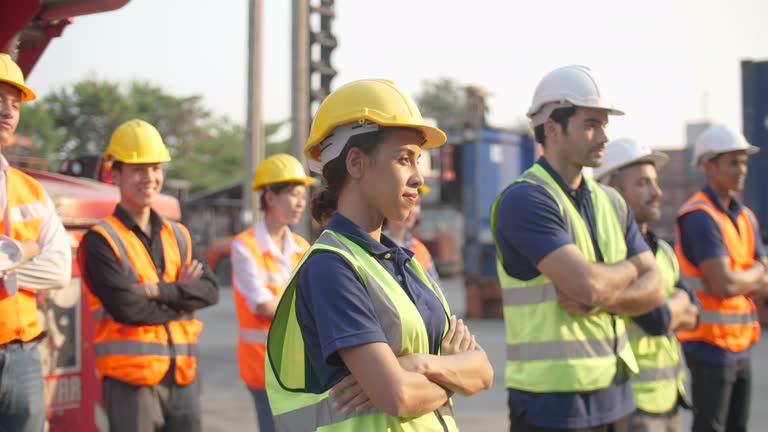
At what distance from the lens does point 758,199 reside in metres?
14.4

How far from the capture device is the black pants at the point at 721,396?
498 centimetres

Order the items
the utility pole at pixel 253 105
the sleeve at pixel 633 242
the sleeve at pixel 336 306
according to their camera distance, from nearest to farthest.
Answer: the sleeve at pixel 336 306 → the sleeve at pixel 633 242 → the utility pole at pixel 253 105

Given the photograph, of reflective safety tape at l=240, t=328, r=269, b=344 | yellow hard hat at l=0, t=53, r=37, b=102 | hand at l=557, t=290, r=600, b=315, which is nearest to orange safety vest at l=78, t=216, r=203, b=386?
reflective safety tape at l=240, t=328, r=269, b=344

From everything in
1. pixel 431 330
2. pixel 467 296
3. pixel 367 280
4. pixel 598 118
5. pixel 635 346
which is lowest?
pixel 467 296

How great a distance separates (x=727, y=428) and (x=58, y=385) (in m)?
3.62

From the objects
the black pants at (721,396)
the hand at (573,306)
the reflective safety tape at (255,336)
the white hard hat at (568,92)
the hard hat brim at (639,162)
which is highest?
the white hard hat at (568,92)

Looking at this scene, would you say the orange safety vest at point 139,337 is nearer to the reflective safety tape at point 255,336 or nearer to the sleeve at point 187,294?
the sleeve at point 187,294

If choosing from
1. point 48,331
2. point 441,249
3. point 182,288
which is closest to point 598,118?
point 182,288

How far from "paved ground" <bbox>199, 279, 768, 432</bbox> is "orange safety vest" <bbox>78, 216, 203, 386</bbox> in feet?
10.3

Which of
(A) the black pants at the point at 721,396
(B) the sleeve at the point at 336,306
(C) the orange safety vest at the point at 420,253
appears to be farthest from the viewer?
(C) the orange safety vest at the point at 420,253

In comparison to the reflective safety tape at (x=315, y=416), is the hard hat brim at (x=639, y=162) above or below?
above

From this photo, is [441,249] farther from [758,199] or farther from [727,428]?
[727,428]

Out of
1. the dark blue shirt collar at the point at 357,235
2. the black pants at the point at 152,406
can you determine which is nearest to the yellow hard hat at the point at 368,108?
the dark blue shirt collar at the point at 357,235

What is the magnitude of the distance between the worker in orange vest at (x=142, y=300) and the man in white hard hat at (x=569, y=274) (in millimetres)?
1690
